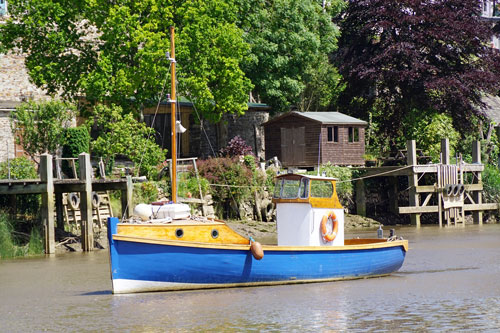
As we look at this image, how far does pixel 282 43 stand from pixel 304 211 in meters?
30.6

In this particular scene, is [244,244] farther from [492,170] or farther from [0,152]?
[492,170]

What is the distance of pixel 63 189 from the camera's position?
3728 cm

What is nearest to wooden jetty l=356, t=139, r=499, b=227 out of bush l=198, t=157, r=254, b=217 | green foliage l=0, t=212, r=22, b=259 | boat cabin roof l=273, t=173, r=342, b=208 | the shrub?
the shrub

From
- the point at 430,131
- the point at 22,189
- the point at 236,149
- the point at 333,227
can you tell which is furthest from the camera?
the point at 430,131

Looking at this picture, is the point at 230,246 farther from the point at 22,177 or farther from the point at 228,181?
the point at 228,181

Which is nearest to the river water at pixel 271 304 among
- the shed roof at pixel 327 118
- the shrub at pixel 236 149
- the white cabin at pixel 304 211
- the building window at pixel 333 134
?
the white cabin at pixel 304 211

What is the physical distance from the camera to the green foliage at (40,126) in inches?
1709

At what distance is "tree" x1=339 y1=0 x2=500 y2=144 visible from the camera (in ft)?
177

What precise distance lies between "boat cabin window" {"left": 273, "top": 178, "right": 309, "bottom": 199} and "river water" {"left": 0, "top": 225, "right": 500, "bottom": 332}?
2.57 meters

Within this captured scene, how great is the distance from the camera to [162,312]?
810 inches

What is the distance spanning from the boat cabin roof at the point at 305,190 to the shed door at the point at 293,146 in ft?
88.8

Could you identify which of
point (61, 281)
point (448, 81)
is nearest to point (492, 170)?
point (448, 81)

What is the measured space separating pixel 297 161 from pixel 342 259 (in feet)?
92.0

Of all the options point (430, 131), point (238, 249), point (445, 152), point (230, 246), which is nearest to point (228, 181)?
point (445, 152)
